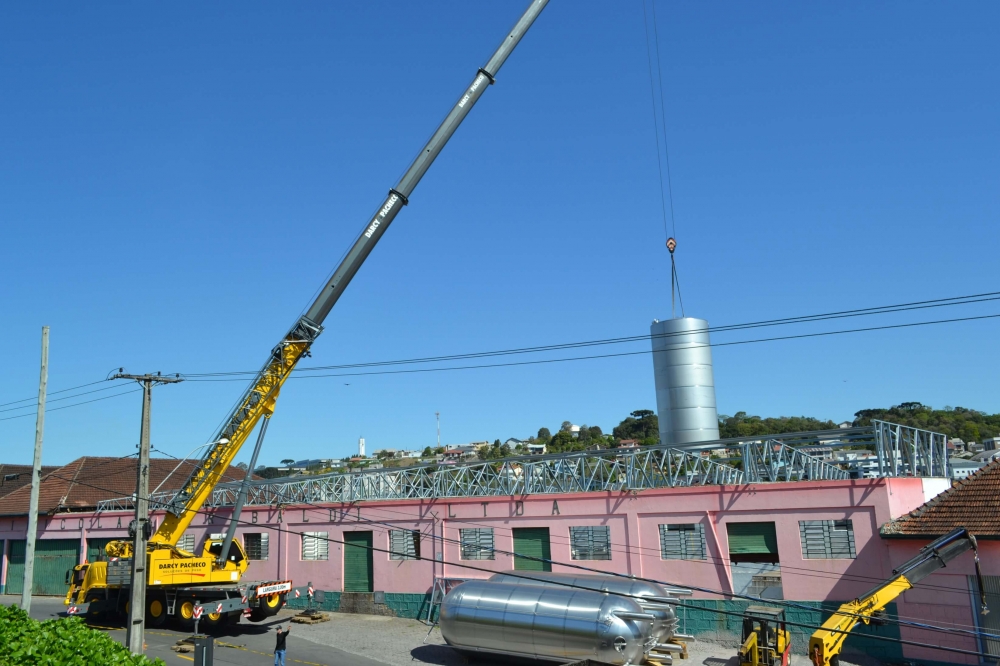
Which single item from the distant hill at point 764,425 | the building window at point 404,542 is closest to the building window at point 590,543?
the building window at point 404,542

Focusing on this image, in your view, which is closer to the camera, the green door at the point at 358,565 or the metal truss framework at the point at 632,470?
the metal truss framework at the point at 632,470

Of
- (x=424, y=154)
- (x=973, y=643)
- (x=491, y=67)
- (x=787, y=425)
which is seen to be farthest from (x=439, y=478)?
(x=787, y=425)

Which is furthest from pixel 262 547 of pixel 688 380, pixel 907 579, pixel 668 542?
pixel 907 579

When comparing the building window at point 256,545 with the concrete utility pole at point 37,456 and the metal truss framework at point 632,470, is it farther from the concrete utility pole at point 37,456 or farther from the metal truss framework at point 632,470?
the concrete utility pole at point 37,456

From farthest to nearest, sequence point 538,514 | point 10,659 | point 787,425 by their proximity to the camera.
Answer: point 787,425 < point 538,514 < point 10,659

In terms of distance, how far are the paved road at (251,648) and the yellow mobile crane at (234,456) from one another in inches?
26.9

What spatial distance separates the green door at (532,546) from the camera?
27.8 metres

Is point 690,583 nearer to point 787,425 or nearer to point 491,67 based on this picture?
point 491,67

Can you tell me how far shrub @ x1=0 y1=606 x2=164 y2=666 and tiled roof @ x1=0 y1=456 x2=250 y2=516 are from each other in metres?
29.0

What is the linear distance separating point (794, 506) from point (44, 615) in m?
29.8

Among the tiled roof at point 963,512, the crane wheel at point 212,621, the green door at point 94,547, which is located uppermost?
the tiled roof at point 963,512

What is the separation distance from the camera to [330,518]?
32.8 metres

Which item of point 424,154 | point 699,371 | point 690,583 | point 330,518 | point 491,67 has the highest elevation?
point 491,67

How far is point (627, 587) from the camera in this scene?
2178 cm
